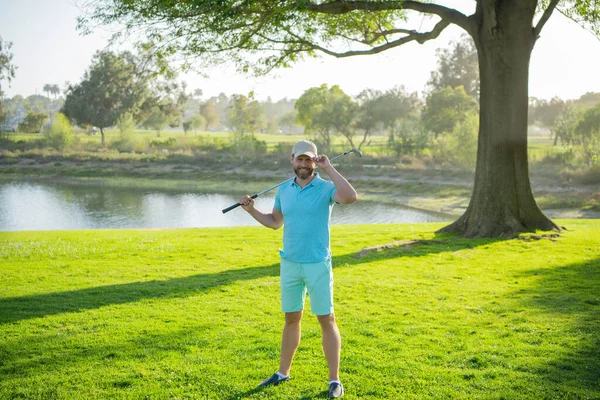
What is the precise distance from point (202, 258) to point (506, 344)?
24.6ft

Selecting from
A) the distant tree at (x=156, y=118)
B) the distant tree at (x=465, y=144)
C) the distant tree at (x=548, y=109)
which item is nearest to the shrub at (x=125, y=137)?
the distant tree at (x=156, y=118)

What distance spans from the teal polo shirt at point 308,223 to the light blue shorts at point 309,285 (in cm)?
6

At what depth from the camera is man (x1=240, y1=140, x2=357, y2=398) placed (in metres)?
5.13

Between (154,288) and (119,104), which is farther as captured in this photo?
(119,104)

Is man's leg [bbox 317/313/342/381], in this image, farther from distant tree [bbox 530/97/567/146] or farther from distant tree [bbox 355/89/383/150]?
distant tree [bbox 530/97/567/146]

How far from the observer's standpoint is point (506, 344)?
668 cm

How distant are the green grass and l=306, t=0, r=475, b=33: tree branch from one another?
566cm

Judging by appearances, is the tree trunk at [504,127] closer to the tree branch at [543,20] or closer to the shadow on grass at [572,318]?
the tree branch at [543,20]

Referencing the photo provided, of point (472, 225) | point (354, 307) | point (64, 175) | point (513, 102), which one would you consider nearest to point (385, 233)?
point (472, 225)

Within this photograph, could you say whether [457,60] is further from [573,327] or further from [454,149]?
[573,327]

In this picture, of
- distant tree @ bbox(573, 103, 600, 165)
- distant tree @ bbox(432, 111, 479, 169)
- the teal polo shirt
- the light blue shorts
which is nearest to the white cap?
the teal polo shirt

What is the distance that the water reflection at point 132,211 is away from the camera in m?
29.6

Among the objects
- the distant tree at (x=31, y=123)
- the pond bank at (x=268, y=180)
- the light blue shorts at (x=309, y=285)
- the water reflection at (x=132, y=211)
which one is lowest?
the water reflection at (x=132, y=211)

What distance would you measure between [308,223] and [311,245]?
0.64 ft
